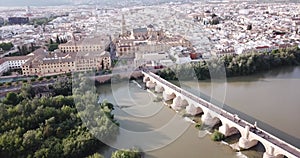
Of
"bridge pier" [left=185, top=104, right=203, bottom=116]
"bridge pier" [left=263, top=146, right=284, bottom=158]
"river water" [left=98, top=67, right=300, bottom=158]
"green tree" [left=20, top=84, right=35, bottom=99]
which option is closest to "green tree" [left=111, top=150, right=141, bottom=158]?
"river water" [left=98, top=67, right=300, bottom=158]

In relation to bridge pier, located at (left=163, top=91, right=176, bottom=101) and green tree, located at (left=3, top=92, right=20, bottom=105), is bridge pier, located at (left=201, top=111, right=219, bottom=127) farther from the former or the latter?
green tree, located at (left=3, top=92, right=20, bottom=105)

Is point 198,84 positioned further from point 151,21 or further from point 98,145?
point 151,21

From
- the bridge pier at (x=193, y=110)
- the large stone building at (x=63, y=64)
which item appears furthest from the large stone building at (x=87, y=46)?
the bridge pier at (x=193, y=110)

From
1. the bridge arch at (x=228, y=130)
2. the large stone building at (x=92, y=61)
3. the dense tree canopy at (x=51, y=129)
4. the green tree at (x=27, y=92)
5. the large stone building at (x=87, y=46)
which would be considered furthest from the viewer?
the large stone building at (x=87, y=46)

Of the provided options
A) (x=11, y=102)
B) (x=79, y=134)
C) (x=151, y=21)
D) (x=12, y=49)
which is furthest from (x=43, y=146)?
(x=151, y=21)

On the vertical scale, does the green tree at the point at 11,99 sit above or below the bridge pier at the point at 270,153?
below

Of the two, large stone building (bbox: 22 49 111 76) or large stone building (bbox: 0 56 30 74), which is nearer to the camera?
large stone building (bbox: 22 49 111 76)

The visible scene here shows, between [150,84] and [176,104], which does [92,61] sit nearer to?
[150,84]

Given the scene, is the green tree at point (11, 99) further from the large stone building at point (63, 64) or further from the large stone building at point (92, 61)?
the large stone building at point (92, 61)
